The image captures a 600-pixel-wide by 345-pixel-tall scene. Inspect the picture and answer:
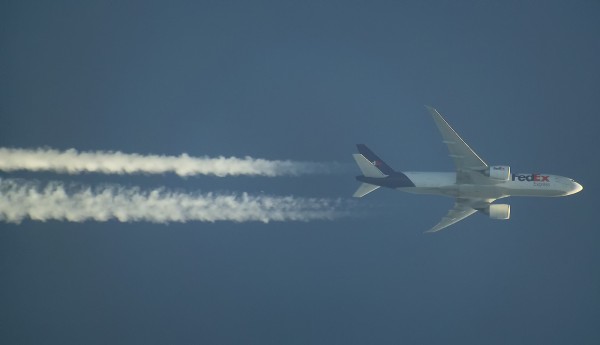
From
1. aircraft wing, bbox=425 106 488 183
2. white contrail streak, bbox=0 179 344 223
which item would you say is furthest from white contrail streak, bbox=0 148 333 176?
aircraft wing, bbox=425 106 488 183

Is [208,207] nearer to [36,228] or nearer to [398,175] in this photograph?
[398,175]

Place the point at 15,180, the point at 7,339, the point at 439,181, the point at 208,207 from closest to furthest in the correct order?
the point at 15,180 → the point at 439,181 → the point at 208,207 → the point at 7,339

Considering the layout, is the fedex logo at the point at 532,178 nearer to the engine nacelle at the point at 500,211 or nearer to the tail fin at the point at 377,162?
the engine nacelle at the point at 500,211

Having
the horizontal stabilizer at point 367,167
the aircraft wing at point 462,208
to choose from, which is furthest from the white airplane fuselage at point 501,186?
the aircraft wing at point 462,208

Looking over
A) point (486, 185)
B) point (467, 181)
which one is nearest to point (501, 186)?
point (486, 185)

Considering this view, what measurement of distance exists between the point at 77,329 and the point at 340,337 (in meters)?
20.1

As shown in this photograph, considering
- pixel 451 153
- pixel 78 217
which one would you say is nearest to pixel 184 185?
pixel 78 217

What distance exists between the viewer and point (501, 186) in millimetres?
51031

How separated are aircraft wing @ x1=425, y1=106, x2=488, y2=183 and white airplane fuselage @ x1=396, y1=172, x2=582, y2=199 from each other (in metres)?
0.72

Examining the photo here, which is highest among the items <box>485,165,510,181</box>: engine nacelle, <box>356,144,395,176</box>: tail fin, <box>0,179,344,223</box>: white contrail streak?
<box>356,144,395,176</box>: tail fin

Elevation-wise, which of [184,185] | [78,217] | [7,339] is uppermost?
[184,185]

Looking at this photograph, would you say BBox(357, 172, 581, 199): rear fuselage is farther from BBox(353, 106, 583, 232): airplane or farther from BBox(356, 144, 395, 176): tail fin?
BBox(356, 144, 395, 176): tail fin

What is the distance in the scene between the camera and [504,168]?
50000 millimetres

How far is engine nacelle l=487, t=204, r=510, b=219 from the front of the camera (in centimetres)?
5319
